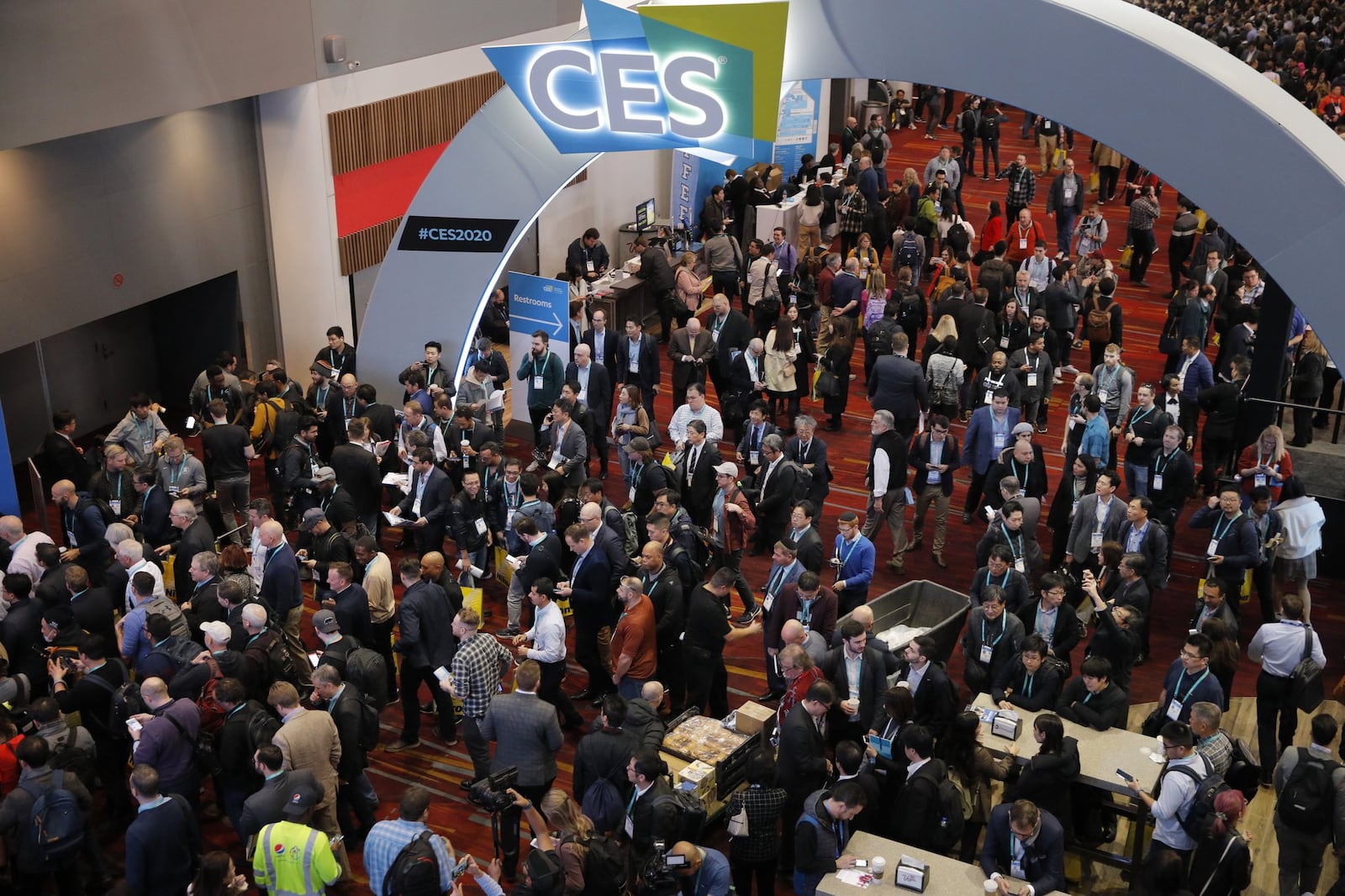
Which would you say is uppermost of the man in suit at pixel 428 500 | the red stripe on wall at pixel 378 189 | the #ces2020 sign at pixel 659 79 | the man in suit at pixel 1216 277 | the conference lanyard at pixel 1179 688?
the #ces2020 sign at pixel 659 79

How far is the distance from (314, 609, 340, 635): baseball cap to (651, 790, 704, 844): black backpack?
226cm

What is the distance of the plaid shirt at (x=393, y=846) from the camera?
626 cm

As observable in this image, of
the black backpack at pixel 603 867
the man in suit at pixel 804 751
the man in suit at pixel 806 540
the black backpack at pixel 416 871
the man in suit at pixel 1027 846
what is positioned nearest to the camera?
the black backpack at pixel 416 871

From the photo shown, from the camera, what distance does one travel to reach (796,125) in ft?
68.7

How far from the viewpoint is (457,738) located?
884 centimetres

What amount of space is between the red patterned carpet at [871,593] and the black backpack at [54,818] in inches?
47.0

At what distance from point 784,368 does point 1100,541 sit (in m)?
3.94

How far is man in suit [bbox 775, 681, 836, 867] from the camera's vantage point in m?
7.05

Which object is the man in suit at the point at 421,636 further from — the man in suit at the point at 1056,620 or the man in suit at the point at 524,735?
the man in suit at the point at 1056,620

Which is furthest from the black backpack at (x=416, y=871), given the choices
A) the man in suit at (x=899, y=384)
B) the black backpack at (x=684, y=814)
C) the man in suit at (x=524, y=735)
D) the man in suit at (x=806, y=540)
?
the man in suit at (x=899, y=384)

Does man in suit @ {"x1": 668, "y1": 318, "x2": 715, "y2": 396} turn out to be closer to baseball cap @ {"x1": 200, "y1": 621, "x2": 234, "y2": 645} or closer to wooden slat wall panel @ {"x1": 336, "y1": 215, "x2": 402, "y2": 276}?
wooden slat wall panel @ {"x1": 336, "y1": 215, "x2": 402, "y2": 276}

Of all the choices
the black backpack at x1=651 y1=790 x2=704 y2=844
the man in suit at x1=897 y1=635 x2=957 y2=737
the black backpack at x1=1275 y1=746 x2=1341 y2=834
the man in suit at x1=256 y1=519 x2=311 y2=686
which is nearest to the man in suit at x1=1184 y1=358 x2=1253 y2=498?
the black backpack at x1=1275 y1=746 x2=1341 y2=834

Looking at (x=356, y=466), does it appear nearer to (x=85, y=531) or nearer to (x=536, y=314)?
(x=85, y=531)

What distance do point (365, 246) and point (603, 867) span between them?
32.6 feet
